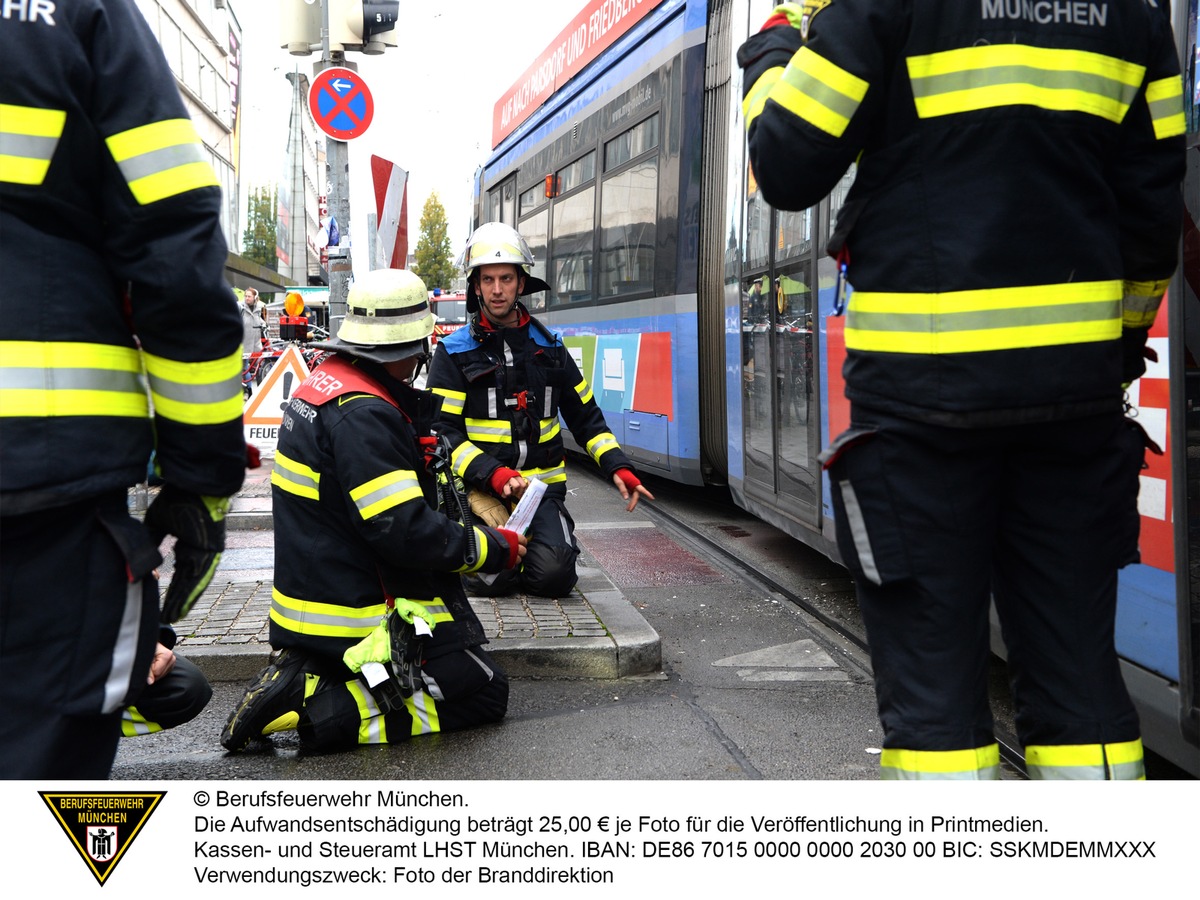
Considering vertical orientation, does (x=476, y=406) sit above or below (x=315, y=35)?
below

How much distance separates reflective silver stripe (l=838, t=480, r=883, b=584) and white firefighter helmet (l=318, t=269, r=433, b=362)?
1.96 meters

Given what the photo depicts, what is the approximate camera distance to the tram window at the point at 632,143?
28.9 ft

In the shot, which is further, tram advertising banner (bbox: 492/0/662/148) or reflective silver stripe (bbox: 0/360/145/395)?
tram advertising banner (bbox: 492/0/662/148)

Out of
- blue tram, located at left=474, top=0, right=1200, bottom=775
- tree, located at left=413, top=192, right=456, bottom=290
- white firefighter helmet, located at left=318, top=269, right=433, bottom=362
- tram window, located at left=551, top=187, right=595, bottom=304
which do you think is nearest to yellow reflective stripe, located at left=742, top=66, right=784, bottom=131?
blue tram, located at left=474, top=0, right=1200, bottom=775

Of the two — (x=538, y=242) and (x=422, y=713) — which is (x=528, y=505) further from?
(x=538, y=242)

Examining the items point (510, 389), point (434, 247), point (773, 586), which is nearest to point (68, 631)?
point (510, 389)

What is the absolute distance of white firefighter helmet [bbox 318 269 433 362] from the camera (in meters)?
3.89

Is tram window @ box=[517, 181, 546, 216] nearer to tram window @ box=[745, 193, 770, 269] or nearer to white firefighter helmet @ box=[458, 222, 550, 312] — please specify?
tram window @ box=[745, 193, 770, 269]

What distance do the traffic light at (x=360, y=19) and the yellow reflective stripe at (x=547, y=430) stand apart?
15.6 ft

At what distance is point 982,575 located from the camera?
88.3 inches
